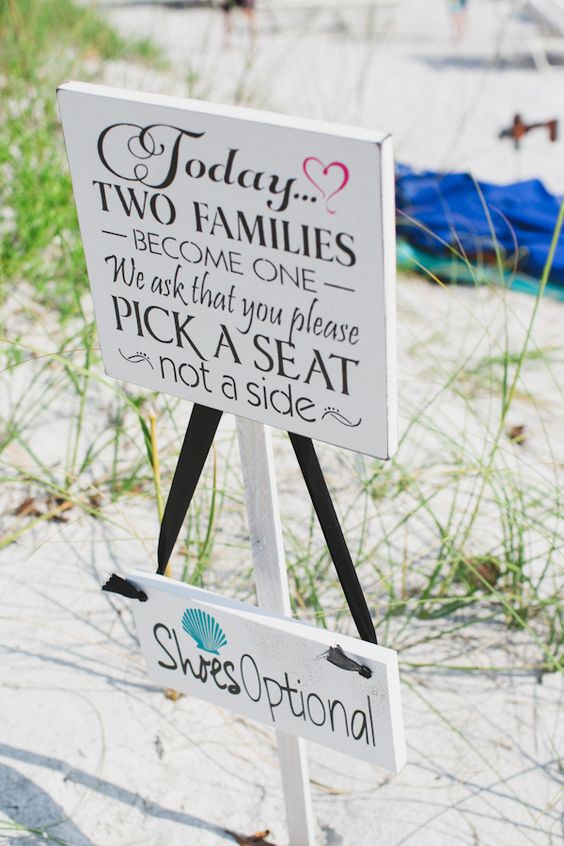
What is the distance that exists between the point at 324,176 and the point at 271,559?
527 mm

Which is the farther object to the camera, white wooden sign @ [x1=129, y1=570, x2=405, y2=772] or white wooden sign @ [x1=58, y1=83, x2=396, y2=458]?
white wooden sign @ [x1=129, y1=570, x2=405, y2=772]

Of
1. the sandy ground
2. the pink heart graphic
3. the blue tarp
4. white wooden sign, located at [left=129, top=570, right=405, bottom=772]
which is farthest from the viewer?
the blue tarp

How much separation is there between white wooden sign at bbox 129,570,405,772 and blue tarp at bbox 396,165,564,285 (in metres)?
2.45

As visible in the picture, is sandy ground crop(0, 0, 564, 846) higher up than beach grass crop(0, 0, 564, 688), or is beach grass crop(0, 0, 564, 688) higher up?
beach grass crop(0, 0, 564, 688)

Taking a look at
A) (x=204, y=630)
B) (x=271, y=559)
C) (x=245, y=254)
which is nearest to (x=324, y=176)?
(x=245, y=254)

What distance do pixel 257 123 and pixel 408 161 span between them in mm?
3848

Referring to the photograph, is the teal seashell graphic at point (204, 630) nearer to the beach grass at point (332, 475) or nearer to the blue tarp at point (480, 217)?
the beach grass at point (332, 475)

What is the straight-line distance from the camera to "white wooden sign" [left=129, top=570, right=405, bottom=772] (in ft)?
3.80

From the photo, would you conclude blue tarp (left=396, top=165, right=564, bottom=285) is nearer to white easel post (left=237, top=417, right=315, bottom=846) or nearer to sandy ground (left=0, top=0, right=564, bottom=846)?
sandy ground (left=0, top=0, right=564, bottom=846)

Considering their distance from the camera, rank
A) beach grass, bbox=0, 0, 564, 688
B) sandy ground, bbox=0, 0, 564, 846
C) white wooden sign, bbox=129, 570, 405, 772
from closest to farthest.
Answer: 1. white wooden sign, bbox=129, 570, 405, 772
2. sandy ground, bbox=0, 0, 564, 846
3. beach grass, bbox=0, 0, 564, 688

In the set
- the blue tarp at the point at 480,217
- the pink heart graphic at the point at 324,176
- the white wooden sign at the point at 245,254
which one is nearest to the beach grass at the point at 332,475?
the white wooden sign at the point at 245,254

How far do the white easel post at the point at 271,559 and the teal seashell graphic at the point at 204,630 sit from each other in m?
0.08

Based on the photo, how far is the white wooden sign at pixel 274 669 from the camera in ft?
3.80

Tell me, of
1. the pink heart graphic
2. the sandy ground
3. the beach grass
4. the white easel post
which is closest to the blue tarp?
the beach grass
